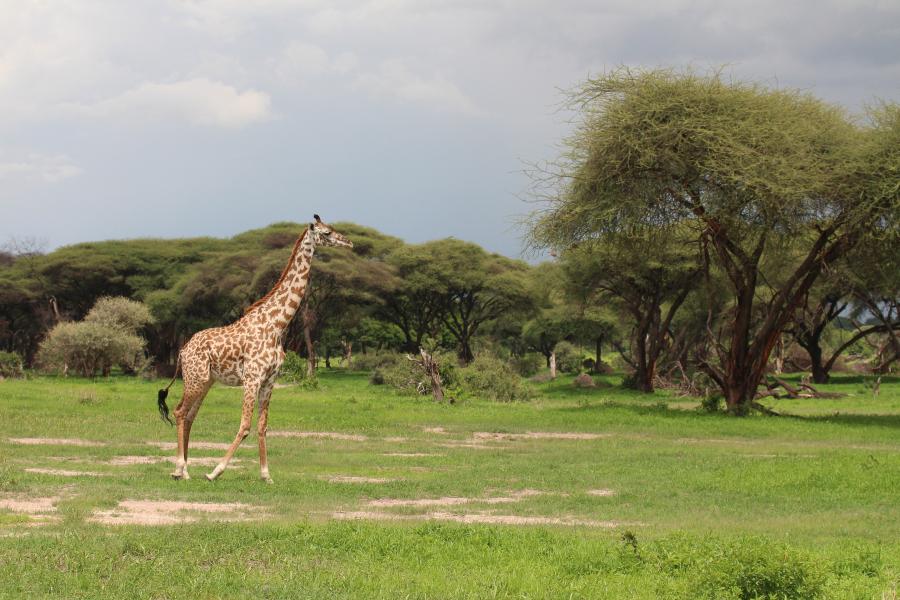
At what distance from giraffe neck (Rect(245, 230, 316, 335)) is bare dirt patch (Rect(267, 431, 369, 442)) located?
5.70 metres

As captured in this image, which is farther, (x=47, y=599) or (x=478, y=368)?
(x=478, y=368)

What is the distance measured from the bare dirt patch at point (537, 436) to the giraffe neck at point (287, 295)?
23.5ft

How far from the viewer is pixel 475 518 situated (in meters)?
11.7

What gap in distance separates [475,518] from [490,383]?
73.3ft

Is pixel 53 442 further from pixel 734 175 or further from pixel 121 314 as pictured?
pixel 121 314

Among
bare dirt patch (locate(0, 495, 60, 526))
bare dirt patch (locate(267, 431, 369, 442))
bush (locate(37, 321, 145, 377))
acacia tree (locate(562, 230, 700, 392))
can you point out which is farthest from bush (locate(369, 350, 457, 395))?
bare dirt patch (locate(0, 495, 60, 526))

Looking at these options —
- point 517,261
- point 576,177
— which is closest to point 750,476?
point 576,177

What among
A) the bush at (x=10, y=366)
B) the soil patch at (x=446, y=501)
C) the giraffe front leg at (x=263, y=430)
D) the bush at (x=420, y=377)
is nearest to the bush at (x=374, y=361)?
the bush at (x=420, y=377)

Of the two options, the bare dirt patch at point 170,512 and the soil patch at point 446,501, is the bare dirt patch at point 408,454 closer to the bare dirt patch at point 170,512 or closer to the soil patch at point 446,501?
the soil patch at point 446,501

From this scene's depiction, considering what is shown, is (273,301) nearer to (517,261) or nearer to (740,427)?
(740,427)

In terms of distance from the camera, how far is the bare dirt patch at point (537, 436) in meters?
21.7

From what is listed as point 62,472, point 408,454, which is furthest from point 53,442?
point 408,454

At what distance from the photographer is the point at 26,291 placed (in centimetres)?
5409

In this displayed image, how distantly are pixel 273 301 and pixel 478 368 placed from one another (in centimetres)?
1989
